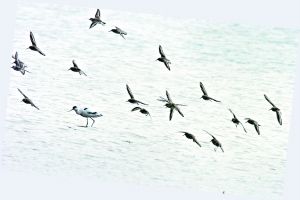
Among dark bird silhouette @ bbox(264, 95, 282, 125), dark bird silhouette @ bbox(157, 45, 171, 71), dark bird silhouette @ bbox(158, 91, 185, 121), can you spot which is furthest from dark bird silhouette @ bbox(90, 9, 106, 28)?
dark bird silhouette @ bbox(264, 95, 282, 125)

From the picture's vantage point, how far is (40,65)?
9.20m

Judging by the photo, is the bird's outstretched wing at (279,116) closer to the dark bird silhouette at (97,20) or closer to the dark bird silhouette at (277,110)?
the dark bird silhouette at (277,110)

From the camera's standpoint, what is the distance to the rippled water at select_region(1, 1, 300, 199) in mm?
8930

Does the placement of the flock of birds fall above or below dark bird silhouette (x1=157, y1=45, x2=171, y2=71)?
below

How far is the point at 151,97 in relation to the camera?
29.7ft

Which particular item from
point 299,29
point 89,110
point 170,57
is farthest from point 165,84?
point 299,29

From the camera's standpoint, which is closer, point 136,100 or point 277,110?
point 277,110

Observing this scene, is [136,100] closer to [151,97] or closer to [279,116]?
[151,97]

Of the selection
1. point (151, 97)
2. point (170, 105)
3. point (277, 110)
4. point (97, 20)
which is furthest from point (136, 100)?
point (277, 110)

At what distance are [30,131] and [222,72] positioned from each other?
6.90 ft

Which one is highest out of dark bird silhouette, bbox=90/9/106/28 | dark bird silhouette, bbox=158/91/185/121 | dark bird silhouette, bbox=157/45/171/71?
dark bird silhouette, bbox=90/9/106/28

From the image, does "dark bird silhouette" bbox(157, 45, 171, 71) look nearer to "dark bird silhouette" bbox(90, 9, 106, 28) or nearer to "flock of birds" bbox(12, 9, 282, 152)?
"flock of birds" bbox(12, 9, 282, 152)

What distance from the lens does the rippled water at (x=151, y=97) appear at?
8.93 metres

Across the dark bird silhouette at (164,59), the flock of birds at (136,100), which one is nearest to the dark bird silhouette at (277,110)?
the flock of birds at (136,100)
